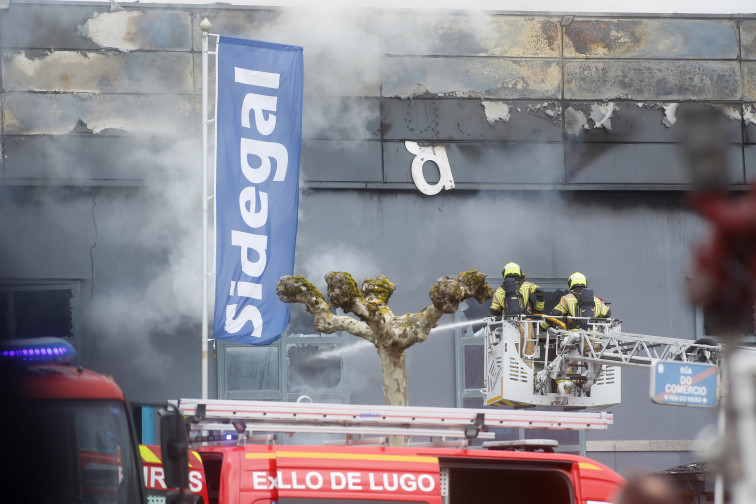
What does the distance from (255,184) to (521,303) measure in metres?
3.52

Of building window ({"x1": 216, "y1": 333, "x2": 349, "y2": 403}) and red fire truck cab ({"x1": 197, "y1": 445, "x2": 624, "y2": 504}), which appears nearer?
red fire truck cab ({"x1": 197, "y1": 445, "x2": 624, "y2": 504})

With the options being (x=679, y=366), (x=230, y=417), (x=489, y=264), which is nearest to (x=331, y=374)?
(x=489, y=264)

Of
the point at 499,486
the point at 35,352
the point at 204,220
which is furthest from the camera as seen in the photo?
the point at 204,220

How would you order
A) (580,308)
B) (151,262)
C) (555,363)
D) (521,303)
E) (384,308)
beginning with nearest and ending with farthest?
(384,308) < (555,363) < (521,303) < (580,308) < (151,262)

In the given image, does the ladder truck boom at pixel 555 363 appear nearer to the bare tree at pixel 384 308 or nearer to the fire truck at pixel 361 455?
the bare tree at pixel 384 308

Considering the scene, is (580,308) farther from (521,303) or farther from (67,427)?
(67,427)

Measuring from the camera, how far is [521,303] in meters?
12.5

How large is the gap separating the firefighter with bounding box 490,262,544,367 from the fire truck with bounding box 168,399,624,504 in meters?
3.94

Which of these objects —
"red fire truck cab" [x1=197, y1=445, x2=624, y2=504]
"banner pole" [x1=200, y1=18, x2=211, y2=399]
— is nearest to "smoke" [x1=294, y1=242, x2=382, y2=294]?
"banner pole" [x1=200, y1=18, x2=211, y2=399]

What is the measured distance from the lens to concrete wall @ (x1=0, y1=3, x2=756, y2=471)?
1588 cm

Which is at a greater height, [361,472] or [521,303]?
[521,303]

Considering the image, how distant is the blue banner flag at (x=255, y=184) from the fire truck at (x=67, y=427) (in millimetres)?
6365

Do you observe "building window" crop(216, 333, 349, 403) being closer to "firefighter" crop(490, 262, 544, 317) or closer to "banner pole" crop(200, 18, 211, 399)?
"banner pole" crop(200, 18, 211, 399)

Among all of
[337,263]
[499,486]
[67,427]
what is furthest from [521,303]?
[67,427]
